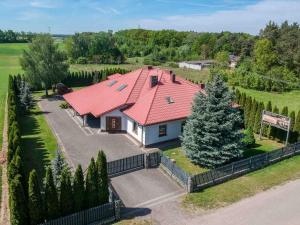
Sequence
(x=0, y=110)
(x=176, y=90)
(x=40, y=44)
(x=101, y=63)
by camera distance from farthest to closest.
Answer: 1. (x=101, y=63)
2. (x=40, y=44)
3. (x=0, y=110)
4. (x=176, y=90)

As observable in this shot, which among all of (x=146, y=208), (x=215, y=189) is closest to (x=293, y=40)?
(x=215, y=189)

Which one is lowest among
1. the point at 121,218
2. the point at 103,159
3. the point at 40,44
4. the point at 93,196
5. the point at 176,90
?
the point at 121,218

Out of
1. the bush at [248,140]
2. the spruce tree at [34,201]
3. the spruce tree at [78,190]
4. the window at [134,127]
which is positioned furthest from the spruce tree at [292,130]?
the spruce tree at [34,201]

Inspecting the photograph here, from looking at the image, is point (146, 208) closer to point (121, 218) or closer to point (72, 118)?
point (121, 218)

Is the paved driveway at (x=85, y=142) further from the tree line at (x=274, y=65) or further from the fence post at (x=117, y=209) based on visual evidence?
the tree line at (x=274, y=65)

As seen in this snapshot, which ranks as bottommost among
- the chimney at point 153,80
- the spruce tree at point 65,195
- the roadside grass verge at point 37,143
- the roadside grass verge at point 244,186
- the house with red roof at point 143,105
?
the roadside grass verge at point 244,186

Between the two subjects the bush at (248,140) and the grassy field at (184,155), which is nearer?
the grassy field at (184,155)

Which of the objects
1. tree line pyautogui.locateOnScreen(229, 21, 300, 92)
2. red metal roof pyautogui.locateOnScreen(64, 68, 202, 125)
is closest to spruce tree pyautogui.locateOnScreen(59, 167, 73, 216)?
red metal roof pyautogui.locateOnScreen(64, 68, 202, 125)
